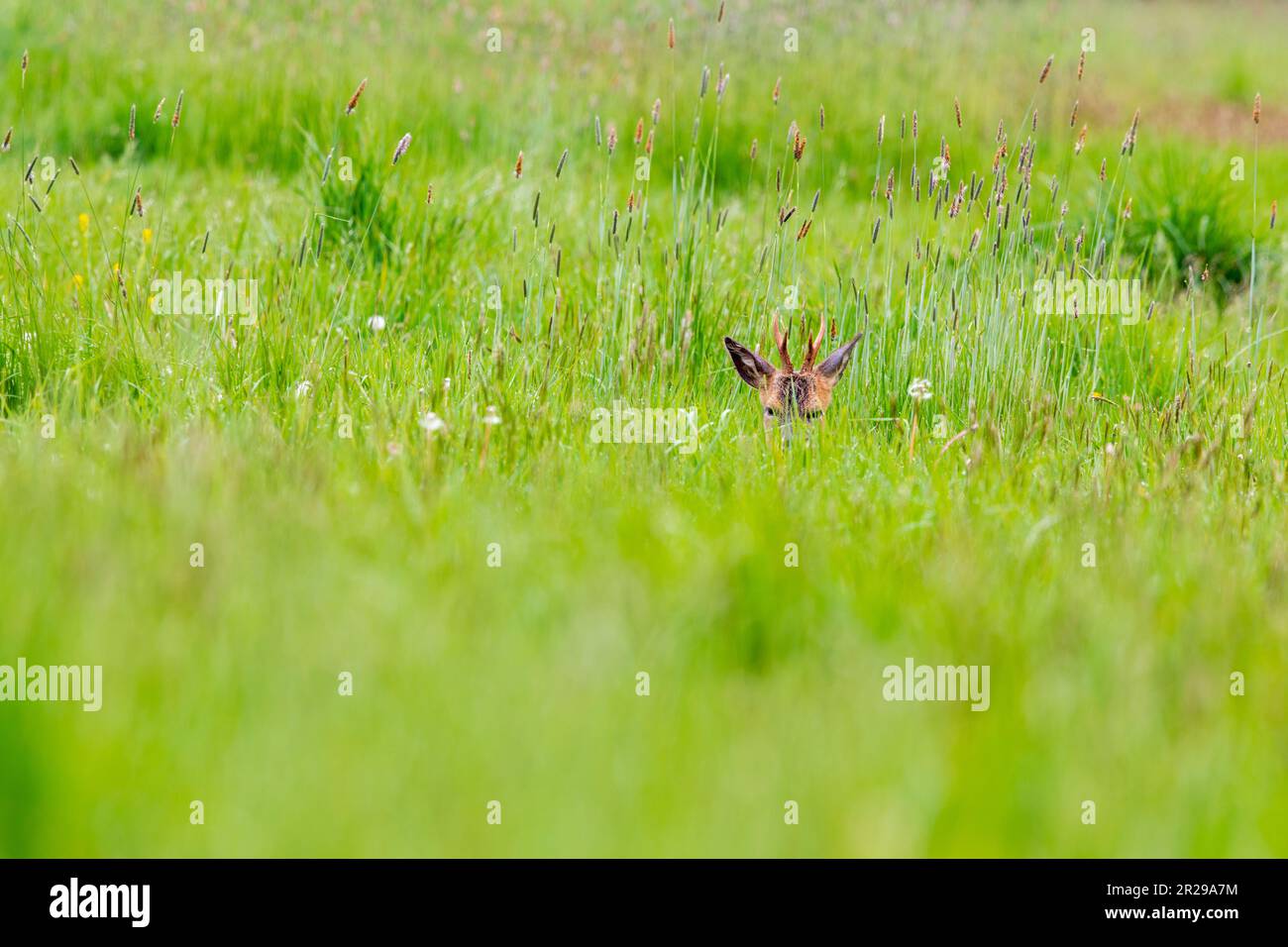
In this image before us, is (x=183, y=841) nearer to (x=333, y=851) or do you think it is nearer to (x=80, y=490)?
(x=333, y=851)

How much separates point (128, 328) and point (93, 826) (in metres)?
2.22

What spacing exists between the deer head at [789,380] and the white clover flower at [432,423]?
0.93m

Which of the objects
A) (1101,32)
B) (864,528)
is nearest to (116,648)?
(864,528)

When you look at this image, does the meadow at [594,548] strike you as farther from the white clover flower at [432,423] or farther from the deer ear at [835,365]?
the deer ear at [835,365]

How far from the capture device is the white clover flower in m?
3.01

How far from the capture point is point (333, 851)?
5.13 ft

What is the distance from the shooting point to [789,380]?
12.0 ft

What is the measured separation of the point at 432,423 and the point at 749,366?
1082mm

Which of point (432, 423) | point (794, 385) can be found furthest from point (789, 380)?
point (432, 423)

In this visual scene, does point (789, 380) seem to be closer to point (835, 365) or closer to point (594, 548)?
point (835, 365)

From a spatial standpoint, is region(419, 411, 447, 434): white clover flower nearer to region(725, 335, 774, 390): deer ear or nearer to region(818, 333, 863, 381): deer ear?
region(725, 335, 774, 390): deer ear

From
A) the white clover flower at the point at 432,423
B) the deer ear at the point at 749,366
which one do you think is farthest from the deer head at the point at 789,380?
the white clover flower at the point at 432,423

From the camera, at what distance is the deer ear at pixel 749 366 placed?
3629 millimetres
